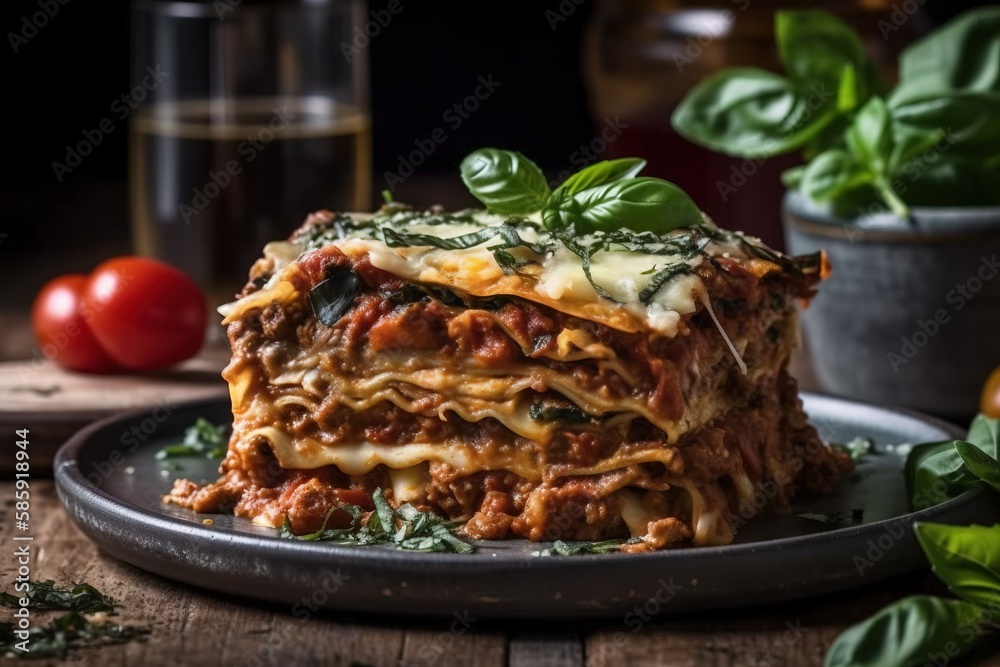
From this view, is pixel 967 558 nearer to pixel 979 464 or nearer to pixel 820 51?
pixel 979 464

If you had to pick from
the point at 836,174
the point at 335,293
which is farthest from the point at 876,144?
the point at 335,293

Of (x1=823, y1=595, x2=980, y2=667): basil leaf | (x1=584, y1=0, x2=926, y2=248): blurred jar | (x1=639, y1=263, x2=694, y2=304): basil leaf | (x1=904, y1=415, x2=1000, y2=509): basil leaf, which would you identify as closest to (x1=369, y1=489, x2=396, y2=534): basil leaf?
(x1=639, y1=263, x2=694, y2=304): basil leaf

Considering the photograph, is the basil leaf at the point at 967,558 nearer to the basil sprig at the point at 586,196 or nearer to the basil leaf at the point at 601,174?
the basil sprig at the point at 586,196

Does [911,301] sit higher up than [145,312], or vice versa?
[911,301]

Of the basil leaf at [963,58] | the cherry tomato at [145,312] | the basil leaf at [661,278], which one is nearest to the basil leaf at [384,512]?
the basil leaf at [661,278]

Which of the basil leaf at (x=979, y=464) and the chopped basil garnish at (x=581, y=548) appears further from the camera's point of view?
the basil leaf at (x=979, y=464)

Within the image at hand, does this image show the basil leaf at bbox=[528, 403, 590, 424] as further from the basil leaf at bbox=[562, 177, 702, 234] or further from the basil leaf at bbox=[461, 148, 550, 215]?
the basil leaf at bbox=[461, 148, 550, 215]
